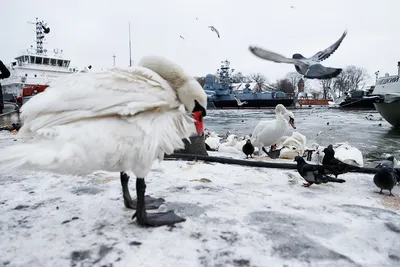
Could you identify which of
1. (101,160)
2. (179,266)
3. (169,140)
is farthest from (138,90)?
(179,266)

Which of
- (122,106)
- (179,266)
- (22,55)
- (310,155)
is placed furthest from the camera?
(22,55)

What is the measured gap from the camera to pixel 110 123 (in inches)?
77.8

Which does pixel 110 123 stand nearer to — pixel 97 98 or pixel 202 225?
pixel 97 98

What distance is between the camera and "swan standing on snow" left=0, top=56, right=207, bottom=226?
1.82m

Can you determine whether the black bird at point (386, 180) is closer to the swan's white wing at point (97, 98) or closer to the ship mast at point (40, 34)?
the swan's white wing at point (97, 98)

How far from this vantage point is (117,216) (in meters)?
2.30

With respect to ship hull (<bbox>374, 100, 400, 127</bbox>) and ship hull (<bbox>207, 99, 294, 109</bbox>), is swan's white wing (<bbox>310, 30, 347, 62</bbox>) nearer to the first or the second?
ship hull (<bbox>374, 100, 400, 127</bbox>)

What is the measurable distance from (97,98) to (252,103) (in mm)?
45105

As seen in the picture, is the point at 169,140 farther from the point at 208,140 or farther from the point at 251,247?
the point at 208,140

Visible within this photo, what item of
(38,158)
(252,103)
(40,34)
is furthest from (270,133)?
(252,103)

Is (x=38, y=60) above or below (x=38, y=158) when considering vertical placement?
above

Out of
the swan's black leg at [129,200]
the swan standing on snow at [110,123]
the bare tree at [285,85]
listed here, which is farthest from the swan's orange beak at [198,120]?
the bare tree at [285,85]

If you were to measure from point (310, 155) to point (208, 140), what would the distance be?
9.00ft

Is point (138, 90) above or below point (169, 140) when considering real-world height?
above
